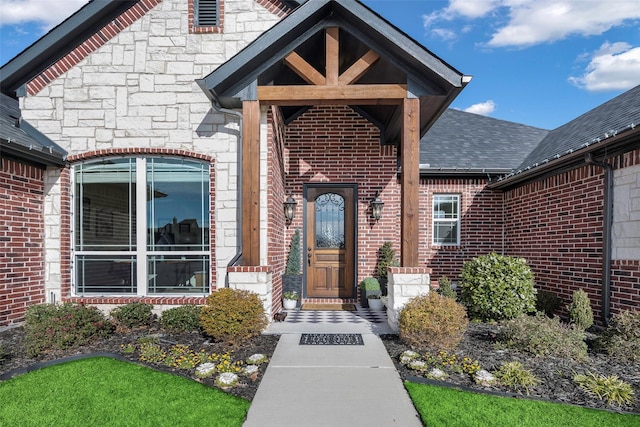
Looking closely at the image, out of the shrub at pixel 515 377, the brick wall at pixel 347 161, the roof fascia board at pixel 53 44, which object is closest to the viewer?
the shrub at pixel 515 377

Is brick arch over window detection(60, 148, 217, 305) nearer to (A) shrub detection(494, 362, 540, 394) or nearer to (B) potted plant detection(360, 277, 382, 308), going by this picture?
(B) potted plant detection(360, 277, 382, 308)

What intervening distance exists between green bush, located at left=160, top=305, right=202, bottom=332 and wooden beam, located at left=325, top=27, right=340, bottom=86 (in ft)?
13.4

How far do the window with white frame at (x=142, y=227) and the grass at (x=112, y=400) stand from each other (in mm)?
2310

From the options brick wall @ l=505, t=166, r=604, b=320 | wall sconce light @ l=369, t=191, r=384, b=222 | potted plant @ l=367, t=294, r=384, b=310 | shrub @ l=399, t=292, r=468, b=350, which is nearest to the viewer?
shrub @ l=399, t=292, r=468, b=350

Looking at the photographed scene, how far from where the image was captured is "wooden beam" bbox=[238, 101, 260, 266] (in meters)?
5.29

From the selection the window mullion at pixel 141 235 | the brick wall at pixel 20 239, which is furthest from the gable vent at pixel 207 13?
the brick wall at pixel 20 239

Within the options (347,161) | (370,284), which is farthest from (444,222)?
(347,161)

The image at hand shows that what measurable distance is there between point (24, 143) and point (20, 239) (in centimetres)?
153

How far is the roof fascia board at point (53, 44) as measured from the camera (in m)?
5.90

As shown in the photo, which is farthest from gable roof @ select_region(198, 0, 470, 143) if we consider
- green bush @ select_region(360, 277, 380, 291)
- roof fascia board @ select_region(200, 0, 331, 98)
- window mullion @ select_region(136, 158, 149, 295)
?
green bush @ select_region(360, 277, 380, 291)

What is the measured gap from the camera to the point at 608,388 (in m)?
3.29

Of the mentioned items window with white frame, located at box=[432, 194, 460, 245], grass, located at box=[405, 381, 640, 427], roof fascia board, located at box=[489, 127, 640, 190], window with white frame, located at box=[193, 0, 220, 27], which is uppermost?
window with white frame, located at box=[193, 0, 220, 27]

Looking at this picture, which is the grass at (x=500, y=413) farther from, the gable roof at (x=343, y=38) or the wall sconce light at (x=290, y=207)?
the wall sconce light at (x=290, y=207)

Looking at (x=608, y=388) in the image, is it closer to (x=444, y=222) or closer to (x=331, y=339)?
(x=331, y=339)
